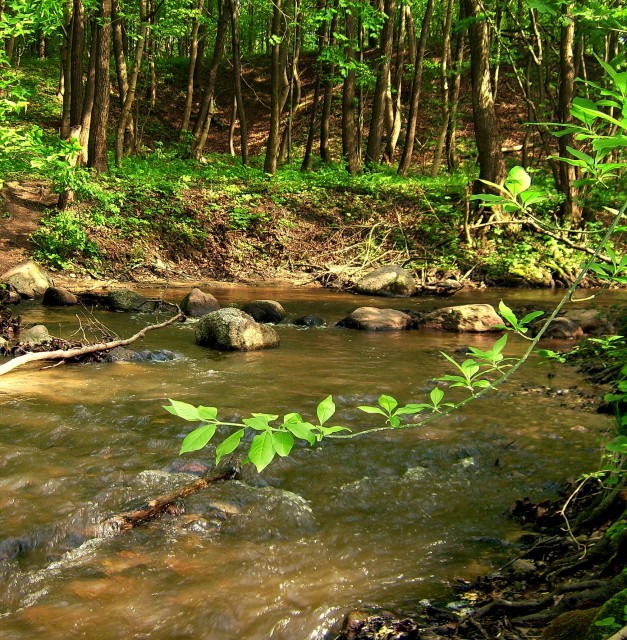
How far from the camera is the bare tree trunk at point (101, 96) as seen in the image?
17453 millimetres

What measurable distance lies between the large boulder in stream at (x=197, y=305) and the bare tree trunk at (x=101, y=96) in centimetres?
798

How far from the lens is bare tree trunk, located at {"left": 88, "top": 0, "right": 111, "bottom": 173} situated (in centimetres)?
1745

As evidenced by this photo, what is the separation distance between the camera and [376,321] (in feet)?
38.8

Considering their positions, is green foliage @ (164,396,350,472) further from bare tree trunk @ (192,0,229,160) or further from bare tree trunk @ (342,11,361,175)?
bare tree trunk @ (192,0,229,160)

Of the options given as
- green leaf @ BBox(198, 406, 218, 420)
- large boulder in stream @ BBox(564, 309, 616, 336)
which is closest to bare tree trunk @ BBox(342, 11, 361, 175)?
large boulder in stream @ BBox(564, 309, 616, 336)

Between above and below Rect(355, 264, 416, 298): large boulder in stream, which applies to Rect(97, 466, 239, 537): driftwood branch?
below

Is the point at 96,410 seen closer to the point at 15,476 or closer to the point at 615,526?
the point at 15,476

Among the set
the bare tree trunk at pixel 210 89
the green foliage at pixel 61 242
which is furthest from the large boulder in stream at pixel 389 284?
the bare tree trunk at pixel 210 89

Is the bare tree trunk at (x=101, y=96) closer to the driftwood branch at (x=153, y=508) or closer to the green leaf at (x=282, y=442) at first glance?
the driftwood branch at (x=153, y=508)

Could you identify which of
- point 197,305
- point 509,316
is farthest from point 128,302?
point 509,316

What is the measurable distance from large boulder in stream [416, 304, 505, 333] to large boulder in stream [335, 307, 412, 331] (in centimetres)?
37

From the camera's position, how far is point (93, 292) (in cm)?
1380

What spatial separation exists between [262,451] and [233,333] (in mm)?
8604

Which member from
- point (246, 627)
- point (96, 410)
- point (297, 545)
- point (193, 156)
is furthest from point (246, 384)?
point (193, 156)
